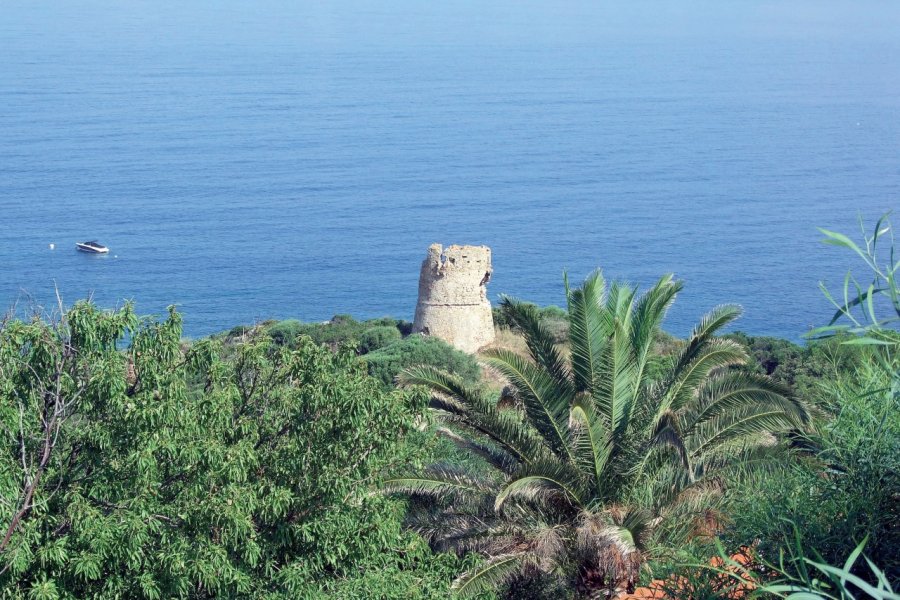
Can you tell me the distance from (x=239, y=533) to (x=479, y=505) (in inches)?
129

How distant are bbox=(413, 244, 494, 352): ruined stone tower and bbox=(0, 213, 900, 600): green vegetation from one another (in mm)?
20562

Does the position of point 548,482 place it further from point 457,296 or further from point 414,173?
point 414,173

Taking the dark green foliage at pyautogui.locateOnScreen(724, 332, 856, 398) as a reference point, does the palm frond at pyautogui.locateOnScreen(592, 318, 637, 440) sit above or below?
below

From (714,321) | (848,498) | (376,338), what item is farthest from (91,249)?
(848,498)

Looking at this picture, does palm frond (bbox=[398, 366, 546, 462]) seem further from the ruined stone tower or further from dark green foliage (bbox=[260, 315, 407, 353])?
dark green foliage (bbox=[260, 315, 407, 353])

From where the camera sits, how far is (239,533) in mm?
9531

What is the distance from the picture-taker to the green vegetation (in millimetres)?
9227

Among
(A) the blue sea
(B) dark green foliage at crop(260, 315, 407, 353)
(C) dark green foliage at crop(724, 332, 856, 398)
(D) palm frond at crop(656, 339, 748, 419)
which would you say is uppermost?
(A) the blue sea

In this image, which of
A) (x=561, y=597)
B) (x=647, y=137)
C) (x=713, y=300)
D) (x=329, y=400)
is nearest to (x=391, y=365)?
(x=561, y=597)

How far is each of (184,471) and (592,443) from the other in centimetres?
376

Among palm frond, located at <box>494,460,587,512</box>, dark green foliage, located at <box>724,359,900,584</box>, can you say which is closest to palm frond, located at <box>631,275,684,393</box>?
palm frond, located at <box>494,460,587,512</box>

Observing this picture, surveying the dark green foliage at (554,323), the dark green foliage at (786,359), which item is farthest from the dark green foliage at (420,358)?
the dark green foliage at (786,359)

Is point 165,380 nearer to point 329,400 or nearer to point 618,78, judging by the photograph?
point 329,400

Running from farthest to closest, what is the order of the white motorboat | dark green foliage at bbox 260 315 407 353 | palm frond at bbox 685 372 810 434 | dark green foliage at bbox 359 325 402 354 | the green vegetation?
the white motorboat → dark green foliage at bbox 260 315 407 353 → dark green foliage at bbox 359 325 402 354 → palm frond at bbox 685 372 810 434 → the green vegetation
